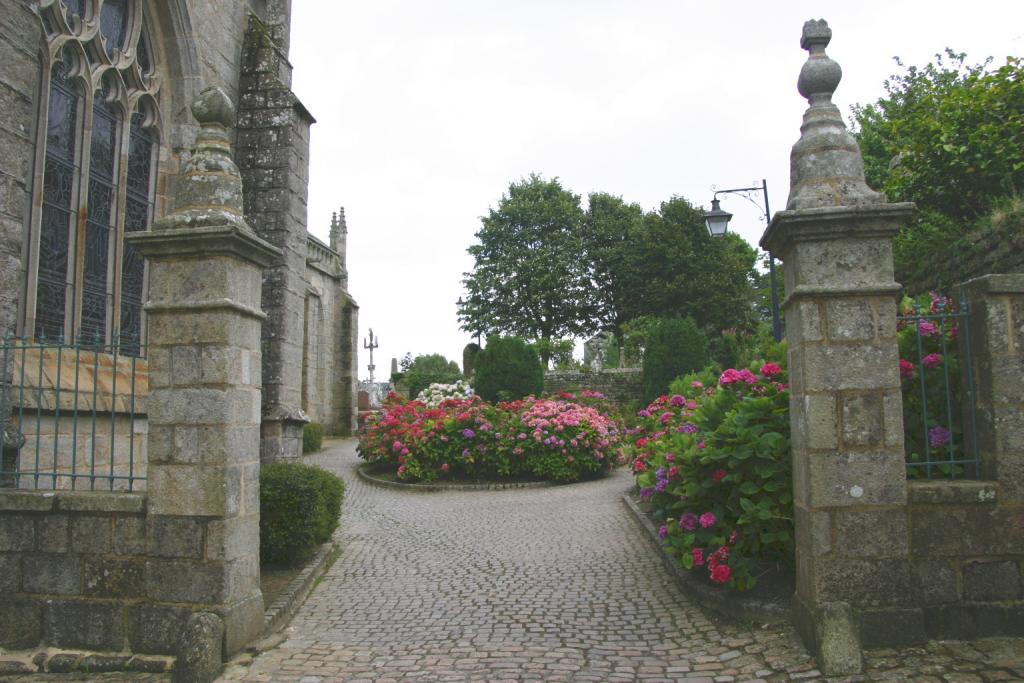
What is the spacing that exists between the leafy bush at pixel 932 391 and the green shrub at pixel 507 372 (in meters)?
12.0

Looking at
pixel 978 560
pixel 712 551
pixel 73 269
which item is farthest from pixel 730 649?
pixel 73 269

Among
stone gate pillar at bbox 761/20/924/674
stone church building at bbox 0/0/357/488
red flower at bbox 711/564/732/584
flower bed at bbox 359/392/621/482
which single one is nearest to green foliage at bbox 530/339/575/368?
flower bed at bbox 359/392/621/482

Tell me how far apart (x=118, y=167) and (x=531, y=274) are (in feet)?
87.8

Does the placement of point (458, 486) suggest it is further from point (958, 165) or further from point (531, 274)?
point (531, 274)

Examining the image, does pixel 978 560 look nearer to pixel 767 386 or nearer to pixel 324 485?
pixel 767 386

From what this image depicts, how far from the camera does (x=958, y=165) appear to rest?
9312 mm

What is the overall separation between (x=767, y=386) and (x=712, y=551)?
3.92 feet

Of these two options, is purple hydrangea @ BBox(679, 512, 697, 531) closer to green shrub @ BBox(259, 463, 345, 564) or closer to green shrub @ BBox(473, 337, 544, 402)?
green shrub @ BBox(259, 463, 345, 564)

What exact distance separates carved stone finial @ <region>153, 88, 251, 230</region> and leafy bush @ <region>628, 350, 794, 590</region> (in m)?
3.37

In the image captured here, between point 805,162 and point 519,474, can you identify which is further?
point 519,474

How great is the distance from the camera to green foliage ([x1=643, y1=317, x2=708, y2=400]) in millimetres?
18469

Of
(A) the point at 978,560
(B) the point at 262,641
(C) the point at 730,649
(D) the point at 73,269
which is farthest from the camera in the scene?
(D) the point at 73,269

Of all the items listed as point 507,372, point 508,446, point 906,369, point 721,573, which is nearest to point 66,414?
point 721,573

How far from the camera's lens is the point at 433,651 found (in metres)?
4.33
